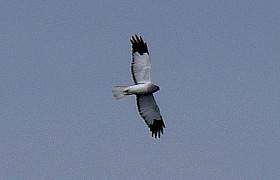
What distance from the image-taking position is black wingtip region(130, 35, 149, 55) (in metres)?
57.6

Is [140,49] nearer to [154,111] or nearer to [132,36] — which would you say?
[132,36]

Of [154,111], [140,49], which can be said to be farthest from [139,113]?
[140,49]

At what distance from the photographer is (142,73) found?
56.5 meters

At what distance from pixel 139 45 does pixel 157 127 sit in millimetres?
6852

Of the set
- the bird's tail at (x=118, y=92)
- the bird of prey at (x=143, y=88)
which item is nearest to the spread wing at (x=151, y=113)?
the bird of prey at (x=143, y=88)

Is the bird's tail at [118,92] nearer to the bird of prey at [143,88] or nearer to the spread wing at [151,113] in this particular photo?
the bird of prey at [143,88]

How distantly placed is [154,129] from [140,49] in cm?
670

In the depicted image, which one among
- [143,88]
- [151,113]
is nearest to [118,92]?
[143,88]

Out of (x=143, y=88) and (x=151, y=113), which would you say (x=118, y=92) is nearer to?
(x=143, y=88)

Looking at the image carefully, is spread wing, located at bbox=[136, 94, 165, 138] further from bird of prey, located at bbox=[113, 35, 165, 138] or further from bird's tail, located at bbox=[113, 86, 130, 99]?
bird's tail, located at bbox=[113, 86, 130, 99]

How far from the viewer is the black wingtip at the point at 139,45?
5759cm

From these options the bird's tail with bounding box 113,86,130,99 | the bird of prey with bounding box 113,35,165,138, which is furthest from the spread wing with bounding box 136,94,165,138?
the bird's tail with bounding box 113,86,130,99

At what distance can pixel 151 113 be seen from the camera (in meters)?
58.5

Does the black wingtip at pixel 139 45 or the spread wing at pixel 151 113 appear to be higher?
the black wingtip at pixel 139 45
